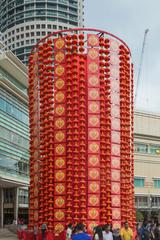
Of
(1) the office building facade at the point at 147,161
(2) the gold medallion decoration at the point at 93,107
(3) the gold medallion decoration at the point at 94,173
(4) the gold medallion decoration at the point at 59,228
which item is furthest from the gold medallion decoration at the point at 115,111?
(1) the office building facade at the point at 147,161

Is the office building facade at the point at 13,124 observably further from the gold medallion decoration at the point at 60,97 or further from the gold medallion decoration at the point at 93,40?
the gold medallion decoration at the point at 93,40

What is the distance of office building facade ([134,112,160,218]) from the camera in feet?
257

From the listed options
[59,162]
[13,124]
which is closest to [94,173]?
[59,162]

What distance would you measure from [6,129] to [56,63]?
82.5ft

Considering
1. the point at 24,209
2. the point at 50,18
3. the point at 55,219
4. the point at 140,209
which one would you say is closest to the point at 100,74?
the point at 55,219

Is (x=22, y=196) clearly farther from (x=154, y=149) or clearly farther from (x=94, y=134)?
(x=94, y=134)

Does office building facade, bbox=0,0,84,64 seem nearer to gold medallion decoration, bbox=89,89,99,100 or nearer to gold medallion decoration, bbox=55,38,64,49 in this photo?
gold medallion decoration, bbox=55,38,64,49

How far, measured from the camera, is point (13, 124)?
56.7m

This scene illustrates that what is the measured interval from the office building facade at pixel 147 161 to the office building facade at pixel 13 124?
21.6 m

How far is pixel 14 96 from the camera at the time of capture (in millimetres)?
58312

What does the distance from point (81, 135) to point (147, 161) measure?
5176 centimetres

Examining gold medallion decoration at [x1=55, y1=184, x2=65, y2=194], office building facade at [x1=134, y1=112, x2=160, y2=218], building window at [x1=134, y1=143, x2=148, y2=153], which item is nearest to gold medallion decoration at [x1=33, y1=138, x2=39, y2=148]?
gold medallion decoration at [x1=55, y1=184, x2=65, y2=194]

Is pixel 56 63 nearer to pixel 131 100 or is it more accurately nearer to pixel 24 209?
pixel 131 100

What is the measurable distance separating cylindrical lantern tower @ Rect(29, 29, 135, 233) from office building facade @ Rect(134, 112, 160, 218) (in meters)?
47.0
